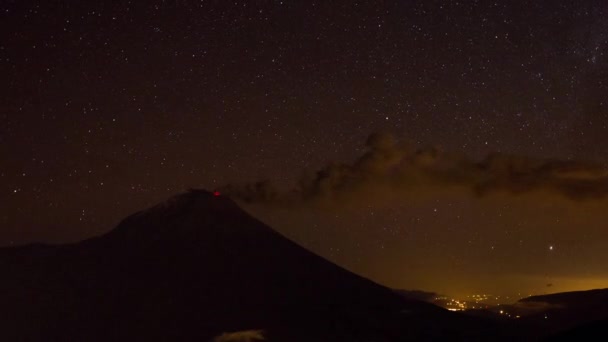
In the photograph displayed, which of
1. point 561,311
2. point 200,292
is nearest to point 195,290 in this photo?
point 200,292

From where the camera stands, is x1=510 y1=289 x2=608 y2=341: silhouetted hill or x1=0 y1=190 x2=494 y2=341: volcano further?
x1=510 y1=289 x2=608 y2=341: silhouetted hill

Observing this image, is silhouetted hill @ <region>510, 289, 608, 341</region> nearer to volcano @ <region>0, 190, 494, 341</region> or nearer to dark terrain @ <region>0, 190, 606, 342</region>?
dark terrain @ <region>0, 190, 606, 342</region>

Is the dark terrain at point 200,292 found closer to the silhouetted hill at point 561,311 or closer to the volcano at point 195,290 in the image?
the volcano at point 195,290

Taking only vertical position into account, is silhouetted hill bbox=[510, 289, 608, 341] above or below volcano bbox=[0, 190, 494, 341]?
below

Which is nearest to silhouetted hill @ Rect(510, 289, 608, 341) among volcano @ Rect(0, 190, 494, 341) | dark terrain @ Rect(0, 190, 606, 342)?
dark terrain @ Rect(0, 190, 606, 342)

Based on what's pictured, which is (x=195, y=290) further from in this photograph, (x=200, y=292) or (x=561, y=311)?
(x=561, y=311)

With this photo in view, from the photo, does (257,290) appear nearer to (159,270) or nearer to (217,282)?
(217,282)

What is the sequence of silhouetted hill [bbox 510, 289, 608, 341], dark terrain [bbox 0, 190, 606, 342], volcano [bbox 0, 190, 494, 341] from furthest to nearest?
silhouetted hill [bbox 510, 289, 608, 341] → dark terrain [bbox 0, 190, 606, 342] → volcano [bbox 0, 190, 494, 341]
